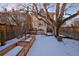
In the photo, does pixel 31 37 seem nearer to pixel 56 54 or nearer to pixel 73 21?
pixel 56 54

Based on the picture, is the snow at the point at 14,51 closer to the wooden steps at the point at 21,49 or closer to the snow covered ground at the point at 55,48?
the wooden steps at the point at 21,49

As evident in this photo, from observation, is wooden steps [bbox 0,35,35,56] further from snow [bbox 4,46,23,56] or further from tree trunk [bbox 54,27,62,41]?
tree trunk [bbox 54,27,62,41]

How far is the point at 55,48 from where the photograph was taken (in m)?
1.86

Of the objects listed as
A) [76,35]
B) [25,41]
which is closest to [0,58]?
[25,41]

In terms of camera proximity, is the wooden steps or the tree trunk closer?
the wooden steps

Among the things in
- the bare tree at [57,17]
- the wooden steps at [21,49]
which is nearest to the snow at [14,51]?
the wooden steps at [21,49]

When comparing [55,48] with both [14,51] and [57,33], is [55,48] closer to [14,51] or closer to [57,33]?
[57,33]

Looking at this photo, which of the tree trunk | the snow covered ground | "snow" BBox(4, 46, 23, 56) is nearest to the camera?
"snow" BBox(4, 46, 23, 56)

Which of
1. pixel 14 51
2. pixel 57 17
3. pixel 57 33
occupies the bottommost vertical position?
pixel 14 51

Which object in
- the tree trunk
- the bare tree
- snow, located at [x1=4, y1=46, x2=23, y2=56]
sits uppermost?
the bare tree

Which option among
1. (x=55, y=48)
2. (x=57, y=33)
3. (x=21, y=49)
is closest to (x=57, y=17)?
(x=57, y=33)

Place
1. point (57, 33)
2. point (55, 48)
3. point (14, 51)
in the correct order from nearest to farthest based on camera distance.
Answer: point (14, 51)
point (55, 48)
point (57, 33)

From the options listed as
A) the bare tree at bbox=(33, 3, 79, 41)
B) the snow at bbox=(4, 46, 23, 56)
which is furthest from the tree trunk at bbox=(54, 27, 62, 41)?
the snow at bbox=(4, 46, 23, 56)

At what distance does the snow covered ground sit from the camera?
1.84 m
